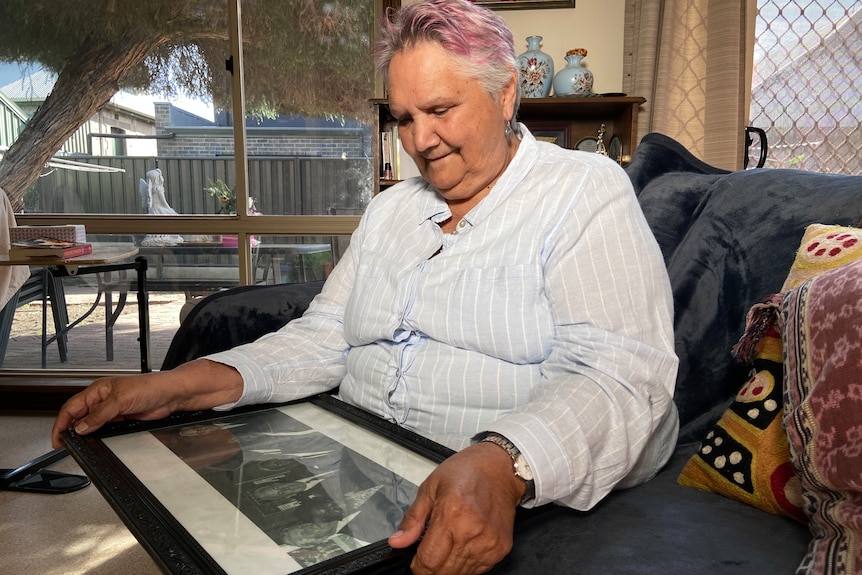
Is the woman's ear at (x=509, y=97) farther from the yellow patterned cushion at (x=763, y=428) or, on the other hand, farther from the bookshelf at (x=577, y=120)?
the bookshelf at (x=577, y=120)

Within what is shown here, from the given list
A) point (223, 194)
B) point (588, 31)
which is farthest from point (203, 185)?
point (588, 31)

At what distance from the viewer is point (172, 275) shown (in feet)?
10.9

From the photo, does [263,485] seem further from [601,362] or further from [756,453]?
[756,453]

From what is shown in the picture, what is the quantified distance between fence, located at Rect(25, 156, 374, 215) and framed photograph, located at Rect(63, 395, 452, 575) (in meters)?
2.33

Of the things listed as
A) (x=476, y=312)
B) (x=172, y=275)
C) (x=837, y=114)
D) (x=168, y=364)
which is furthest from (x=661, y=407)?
(x=172, y=275)

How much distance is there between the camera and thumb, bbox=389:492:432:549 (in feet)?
1.95

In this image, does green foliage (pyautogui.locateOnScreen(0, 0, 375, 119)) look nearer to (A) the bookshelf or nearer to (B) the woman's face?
(A) the bookshelf

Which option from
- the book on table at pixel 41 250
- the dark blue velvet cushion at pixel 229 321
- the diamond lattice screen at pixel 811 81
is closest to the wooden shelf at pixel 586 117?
the diamond lattice screen at pixel 811 81

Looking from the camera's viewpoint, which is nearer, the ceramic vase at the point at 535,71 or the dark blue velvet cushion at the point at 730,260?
the dark blue velvet cushion at the point at 730,260

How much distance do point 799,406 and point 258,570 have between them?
22.9 inches

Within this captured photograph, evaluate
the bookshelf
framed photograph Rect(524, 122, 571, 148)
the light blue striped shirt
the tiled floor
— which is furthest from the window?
the light blue striped shirt

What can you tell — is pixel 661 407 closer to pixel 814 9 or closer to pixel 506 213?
pixel 506 213

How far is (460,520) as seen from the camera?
0.61m

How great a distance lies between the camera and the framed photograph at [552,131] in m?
2.89
